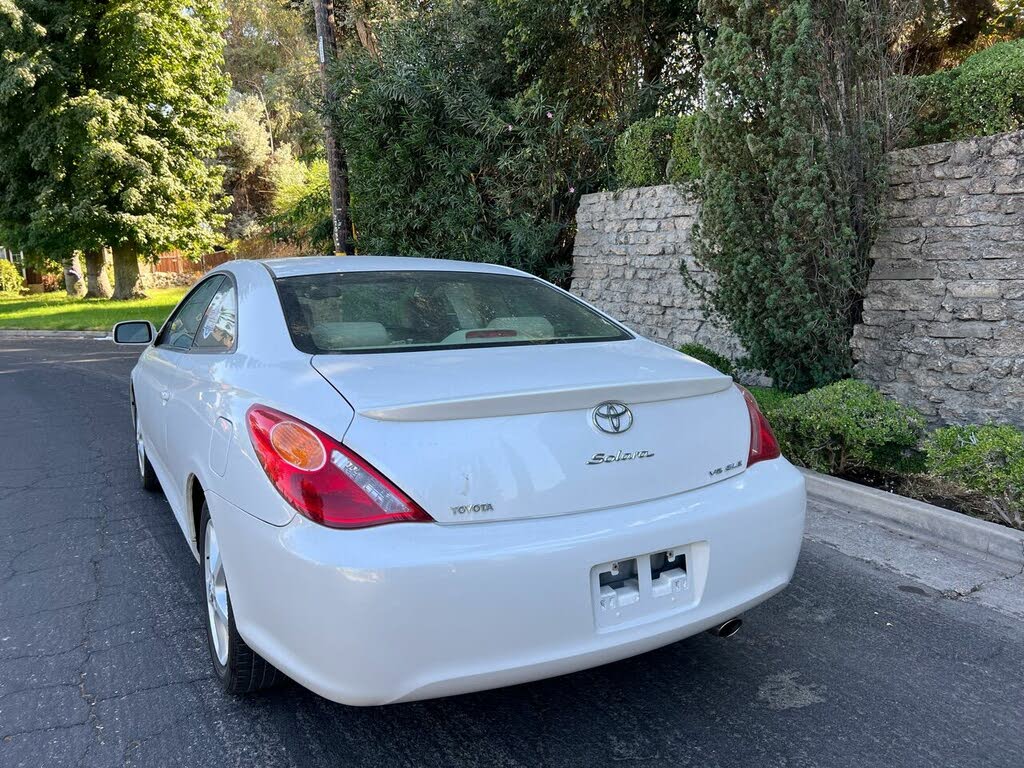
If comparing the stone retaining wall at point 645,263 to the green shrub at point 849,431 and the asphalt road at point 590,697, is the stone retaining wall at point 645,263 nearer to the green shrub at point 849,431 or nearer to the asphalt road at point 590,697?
the green shrub at point 849,431

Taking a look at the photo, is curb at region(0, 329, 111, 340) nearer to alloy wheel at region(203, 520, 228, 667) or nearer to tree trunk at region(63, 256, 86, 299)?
tree trunk at region(63, 256, 86, 299)

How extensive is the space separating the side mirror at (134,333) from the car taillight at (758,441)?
12.0ft

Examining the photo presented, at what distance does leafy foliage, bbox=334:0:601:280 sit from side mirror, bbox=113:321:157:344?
19.6ft

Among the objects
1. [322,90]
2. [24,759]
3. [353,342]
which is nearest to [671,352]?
[353,342]

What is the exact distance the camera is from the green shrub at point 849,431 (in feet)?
16.2

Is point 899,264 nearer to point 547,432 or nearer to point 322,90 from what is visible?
point 547,432

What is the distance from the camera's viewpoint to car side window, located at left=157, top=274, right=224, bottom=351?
3896 millimetres

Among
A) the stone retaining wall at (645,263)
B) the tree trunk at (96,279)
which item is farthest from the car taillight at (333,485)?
the tree trunk at (96,279)

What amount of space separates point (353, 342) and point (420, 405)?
31.0 inches

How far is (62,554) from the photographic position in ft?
13.9

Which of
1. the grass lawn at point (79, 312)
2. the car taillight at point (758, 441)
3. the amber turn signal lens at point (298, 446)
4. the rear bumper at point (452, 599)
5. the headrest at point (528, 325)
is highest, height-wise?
the headrest at point (528, 325)

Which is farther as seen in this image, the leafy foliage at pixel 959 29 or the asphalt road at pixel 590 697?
the leafy foliage at pixel 959 29

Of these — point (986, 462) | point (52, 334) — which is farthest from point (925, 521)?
point (52, 334)

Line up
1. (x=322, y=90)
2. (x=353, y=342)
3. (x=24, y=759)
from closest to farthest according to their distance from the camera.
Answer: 1. (x=24, y=759)
2. (x=353, y=342)
3. (x=322, y=90)
